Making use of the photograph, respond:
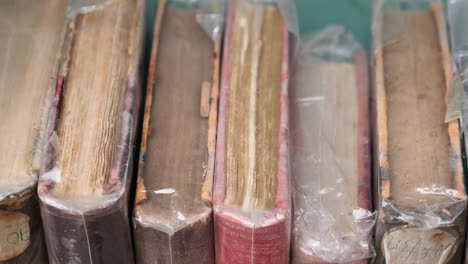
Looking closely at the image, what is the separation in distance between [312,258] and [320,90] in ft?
0.80

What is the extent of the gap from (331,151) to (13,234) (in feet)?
1.28

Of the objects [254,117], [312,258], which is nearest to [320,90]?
[254,117]

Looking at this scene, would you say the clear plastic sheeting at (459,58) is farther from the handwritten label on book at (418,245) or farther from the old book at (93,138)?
the old book at (93,138)

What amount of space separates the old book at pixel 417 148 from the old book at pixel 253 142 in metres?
0.12

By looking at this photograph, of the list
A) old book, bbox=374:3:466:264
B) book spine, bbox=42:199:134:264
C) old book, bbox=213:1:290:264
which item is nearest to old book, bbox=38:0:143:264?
book spine, bbox=42:199:134:264

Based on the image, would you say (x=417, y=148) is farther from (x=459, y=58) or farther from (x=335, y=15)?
(x=335, y=15)

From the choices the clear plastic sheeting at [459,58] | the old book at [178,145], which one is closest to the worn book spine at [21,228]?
the old book at [178,145]

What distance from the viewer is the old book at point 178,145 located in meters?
0.89

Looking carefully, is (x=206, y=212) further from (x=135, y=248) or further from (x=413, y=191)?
(x=413, y=191)

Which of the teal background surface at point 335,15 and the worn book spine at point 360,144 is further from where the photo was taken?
the teal background surface at point 335,15

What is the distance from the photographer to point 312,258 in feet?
2.98

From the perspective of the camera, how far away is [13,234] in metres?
0.89

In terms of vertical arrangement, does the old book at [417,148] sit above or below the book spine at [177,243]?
above

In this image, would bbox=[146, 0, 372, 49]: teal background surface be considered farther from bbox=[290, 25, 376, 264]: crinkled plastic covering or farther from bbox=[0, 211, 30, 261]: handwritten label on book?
bbox=[0, 211, 30, 261]: handwritten label on book
